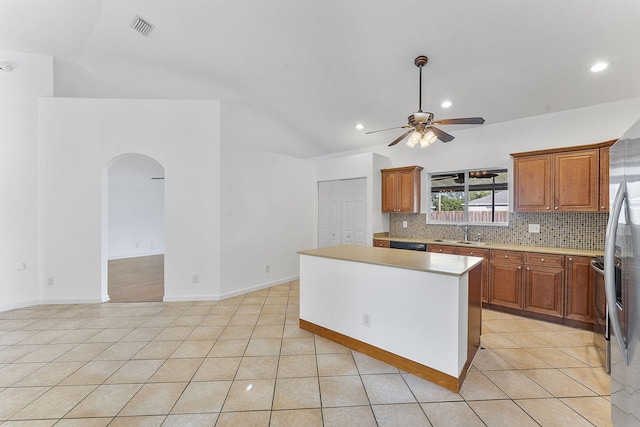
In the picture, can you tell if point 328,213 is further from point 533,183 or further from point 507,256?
point 533,183

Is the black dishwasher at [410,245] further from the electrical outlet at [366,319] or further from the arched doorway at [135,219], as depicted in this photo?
the arched doorway at [135,219]

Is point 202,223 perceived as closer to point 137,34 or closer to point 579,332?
point 137,34

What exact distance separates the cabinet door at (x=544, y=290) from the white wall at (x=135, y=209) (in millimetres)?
7981

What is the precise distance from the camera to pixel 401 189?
4.84 meters

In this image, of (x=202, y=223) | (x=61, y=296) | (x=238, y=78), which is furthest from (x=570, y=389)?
(x=61, y=296)

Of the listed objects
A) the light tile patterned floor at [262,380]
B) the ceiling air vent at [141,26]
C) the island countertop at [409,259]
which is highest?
the ceiling air vent at [141,26]

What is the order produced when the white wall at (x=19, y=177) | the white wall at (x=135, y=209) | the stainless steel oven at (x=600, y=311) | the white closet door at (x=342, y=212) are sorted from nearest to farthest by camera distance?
1. the stainless steel oven at (x=600, y=311)
2. the white wall at (x=19, y=177)
3. the white closet door at (x=342, y=212)
4. the white wall at (x=135, y=209)

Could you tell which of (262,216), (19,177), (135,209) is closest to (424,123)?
(262,216)

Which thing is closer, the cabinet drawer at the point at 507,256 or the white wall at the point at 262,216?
the cabinet drawer at the point at 507,256

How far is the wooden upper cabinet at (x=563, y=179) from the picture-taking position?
3031 millimetres

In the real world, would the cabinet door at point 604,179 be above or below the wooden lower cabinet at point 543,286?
above

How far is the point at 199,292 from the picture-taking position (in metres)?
3.98

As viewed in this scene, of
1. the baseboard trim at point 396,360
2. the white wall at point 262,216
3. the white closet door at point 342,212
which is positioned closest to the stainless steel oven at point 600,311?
the baseboard trim at point 396,360

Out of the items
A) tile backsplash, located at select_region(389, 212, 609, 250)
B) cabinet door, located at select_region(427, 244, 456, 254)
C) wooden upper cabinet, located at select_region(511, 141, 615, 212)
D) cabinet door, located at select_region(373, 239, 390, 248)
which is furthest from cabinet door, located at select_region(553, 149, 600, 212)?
cabinet door, located at select_region(373, 239, 390, 248)
